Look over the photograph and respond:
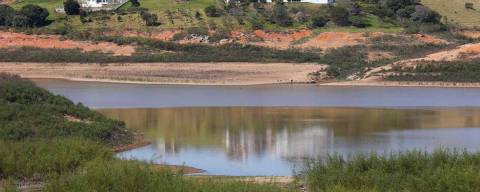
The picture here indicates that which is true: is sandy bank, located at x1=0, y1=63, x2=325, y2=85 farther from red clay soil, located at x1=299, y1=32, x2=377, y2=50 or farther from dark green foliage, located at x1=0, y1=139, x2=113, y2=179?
dark green foliage, located at x1=0, y1=139, x2=113, y2=179

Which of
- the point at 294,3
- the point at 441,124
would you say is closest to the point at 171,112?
the point at 441,124

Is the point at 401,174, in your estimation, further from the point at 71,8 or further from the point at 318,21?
the point at 71,8

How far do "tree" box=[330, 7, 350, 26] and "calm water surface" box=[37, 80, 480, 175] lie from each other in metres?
22.5

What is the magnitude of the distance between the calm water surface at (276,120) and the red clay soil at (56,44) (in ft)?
41.5

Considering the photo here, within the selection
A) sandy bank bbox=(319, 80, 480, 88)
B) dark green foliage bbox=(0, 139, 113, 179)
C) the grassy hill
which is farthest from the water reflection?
the grassy hill

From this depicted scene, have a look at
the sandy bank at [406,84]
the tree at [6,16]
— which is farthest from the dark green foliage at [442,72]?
the tree at [6,16]

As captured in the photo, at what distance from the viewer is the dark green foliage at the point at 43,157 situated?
17609 mm

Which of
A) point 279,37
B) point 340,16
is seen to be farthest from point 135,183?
point 340,16

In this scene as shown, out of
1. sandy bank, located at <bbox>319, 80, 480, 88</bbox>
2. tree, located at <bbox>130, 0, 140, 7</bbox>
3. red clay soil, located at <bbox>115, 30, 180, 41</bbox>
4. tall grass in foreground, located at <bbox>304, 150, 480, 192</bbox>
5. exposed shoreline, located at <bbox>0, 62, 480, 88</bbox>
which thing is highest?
tall grass in foreground, located at <bbox>304, 150, 480, 192</bbox>

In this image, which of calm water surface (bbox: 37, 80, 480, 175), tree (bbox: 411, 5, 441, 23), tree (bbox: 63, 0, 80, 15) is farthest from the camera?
tree (bbox: 63, 0, 80, 15)

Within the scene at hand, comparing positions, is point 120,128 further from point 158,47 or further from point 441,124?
point 158,47

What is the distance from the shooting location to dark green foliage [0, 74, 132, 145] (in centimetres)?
2631

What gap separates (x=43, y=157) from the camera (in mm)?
18000

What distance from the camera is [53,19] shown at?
85125mm
